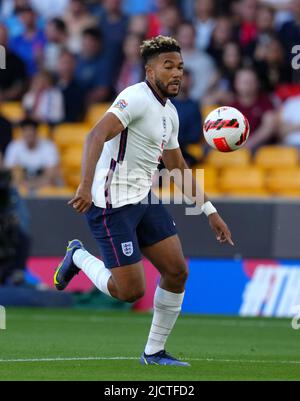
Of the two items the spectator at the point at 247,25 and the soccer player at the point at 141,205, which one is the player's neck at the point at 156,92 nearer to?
the soccer player at the point at 141,205

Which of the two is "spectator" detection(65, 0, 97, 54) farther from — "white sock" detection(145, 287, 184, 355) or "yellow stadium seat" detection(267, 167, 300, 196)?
"white sock" detection(145, 287, 184, 355)

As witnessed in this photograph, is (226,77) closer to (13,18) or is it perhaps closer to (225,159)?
(225,159)

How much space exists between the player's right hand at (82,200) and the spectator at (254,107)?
8951mm

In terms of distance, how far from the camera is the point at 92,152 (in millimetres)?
8492

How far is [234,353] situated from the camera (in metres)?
10.3

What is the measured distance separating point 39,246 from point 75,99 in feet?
10.2

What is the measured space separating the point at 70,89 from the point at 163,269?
989cm

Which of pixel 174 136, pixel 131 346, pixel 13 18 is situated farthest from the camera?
pixel 13 18

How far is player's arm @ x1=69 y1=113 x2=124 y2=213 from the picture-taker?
27.1 feet

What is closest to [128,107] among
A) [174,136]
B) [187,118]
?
[174,136]

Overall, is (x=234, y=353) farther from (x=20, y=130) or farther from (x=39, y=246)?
(x=20, y=130)

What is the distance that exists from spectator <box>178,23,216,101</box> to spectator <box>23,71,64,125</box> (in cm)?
209

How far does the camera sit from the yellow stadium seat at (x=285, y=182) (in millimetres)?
16672

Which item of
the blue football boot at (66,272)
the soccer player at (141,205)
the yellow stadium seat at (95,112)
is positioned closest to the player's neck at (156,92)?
the soccer player at (141,205)
